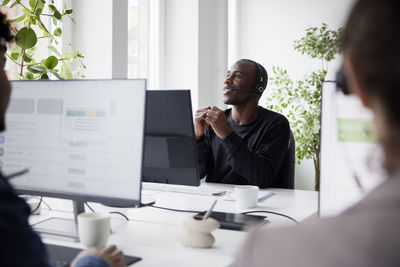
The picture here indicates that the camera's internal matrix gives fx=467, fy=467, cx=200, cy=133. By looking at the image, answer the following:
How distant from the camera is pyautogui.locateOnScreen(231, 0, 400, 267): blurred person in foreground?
1.62ft

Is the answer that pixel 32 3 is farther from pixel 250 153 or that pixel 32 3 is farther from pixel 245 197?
pixel 245 197

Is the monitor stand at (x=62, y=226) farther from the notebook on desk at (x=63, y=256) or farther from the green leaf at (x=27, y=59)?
the green leaf at (x=27, y=59)

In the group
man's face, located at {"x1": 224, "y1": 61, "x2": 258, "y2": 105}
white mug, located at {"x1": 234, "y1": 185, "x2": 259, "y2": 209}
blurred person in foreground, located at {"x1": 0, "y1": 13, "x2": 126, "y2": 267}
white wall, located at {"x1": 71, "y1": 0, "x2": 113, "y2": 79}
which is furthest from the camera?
white wall, located at {"x1": 71, "y1": 0, "x2": 113, "y2": 79}

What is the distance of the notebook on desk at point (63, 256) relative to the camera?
1059 millimetres

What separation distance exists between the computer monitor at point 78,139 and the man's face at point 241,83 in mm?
1346

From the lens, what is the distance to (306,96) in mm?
3645

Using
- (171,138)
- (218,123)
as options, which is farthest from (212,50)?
(171,138)

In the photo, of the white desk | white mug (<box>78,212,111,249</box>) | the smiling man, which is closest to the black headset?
the smiling man

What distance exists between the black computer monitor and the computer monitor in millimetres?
476

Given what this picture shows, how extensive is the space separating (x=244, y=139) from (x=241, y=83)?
33 centimetres

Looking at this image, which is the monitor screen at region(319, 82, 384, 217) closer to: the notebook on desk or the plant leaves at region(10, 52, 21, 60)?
the notebook on desk

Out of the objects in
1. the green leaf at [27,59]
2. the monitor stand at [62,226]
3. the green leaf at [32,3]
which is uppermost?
the green leaf at [32,3]

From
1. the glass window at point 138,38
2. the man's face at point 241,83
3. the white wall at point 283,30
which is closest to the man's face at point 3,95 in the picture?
the man's face at point 241,83

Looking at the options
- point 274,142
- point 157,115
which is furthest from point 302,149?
point 157,115
